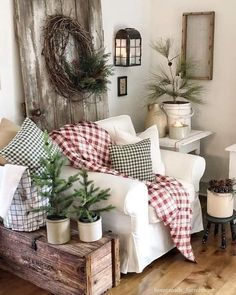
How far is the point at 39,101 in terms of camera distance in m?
3.21

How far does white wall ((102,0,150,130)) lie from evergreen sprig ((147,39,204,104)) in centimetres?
12

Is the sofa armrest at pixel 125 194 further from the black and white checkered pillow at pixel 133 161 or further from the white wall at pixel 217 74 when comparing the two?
the white wall at pixel 217 74

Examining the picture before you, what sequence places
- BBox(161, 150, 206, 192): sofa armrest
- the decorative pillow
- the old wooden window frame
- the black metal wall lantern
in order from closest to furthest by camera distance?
the decorative pillow
BBox(161, 150, 206, 192): sofa armrest
the black metal wall lantern
the old wooden window frame

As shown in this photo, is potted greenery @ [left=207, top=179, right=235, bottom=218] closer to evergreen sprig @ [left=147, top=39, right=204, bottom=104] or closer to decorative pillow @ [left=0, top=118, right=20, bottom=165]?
evergreen sprig @ [left=147, top=39, right=204, bottom=104]

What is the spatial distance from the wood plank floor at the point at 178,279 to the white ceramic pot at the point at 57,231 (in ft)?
1.25

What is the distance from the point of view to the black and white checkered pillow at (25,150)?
2.58 metres

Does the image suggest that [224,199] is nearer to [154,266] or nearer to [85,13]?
[154,266]

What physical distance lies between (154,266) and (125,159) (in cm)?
76

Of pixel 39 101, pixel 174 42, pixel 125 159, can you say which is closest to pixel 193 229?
pixel 125 159

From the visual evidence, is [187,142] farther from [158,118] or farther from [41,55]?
[41,55]

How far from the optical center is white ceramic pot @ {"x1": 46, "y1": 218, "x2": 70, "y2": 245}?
8.00ft

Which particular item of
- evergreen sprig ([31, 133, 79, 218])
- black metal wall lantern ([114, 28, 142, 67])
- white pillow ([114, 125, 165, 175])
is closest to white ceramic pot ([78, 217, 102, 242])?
evergreen sprig ([31, 133, 79, 218])

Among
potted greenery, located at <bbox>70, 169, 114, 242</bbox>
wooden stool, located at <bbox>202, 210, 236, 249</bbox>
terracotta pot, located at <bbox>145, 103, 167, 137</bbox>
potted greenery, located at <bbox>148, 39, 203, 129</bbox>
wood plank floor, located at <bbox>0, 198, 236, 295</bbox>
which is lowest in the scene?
wood plank floor, located at <bbox>0, 198, 236, 295</bbox>

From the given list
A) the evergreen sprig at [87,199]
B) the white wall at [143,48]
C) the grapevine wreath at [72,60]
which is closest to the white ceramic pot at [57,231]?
the evergreen sprig at [87,199]
